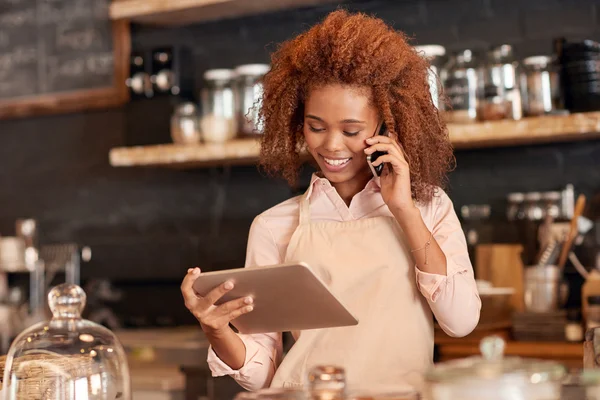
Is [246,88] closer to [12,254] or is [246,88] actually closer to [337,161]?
[12,254]

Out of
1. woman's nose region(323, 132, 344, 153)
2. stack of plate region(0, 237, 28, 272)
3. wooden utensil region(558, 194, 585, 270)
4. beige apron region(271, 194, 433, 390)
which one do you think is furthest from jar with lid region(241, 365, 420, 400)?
stack of plate region(0, 237, 28, 272)

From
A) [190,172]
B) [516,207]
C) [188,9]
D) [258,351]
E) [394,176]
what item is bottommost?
[258,351]

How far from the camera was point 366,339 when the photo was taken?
157cm

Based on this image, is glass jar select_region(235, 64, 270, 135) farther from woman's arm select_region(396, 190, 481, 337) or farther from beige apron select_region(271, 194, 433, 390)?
woman's arm select_region(396, 190, 481, 337)

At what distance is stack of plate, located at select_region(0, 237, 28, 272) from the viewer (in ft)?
11.6

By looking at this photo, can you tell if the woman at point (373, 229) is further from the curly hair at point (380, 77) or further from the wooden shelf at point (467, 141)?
the wooden shelf at point (467, 141)

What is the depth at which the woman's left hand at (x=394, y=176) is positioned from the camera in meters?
1.52

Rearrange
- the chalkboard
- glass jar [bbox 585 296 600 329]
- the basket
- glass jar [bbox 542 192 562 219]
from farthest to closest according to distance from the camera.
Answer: the chalkboard → glass jar [bbox 542 192 562 219] → glass jar [bbox 585 296 600 329] → the basket

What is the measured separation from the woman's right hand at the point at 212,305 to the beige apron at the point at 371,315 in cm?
20

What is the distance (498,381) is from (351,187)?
835 millimetres

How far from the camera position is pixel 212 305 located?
1.45 metres

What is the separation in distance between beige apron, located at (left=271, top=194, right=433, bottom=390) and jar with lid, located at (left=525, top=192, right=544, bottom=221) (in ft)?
4.09

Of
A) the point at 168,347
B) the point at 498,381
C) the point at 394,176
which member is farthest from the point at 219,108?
the point at 498,381

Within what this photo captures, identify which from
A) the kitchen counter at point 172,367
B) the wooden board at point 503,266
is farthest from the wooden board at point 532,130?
the kitchen counter at point 172,367
